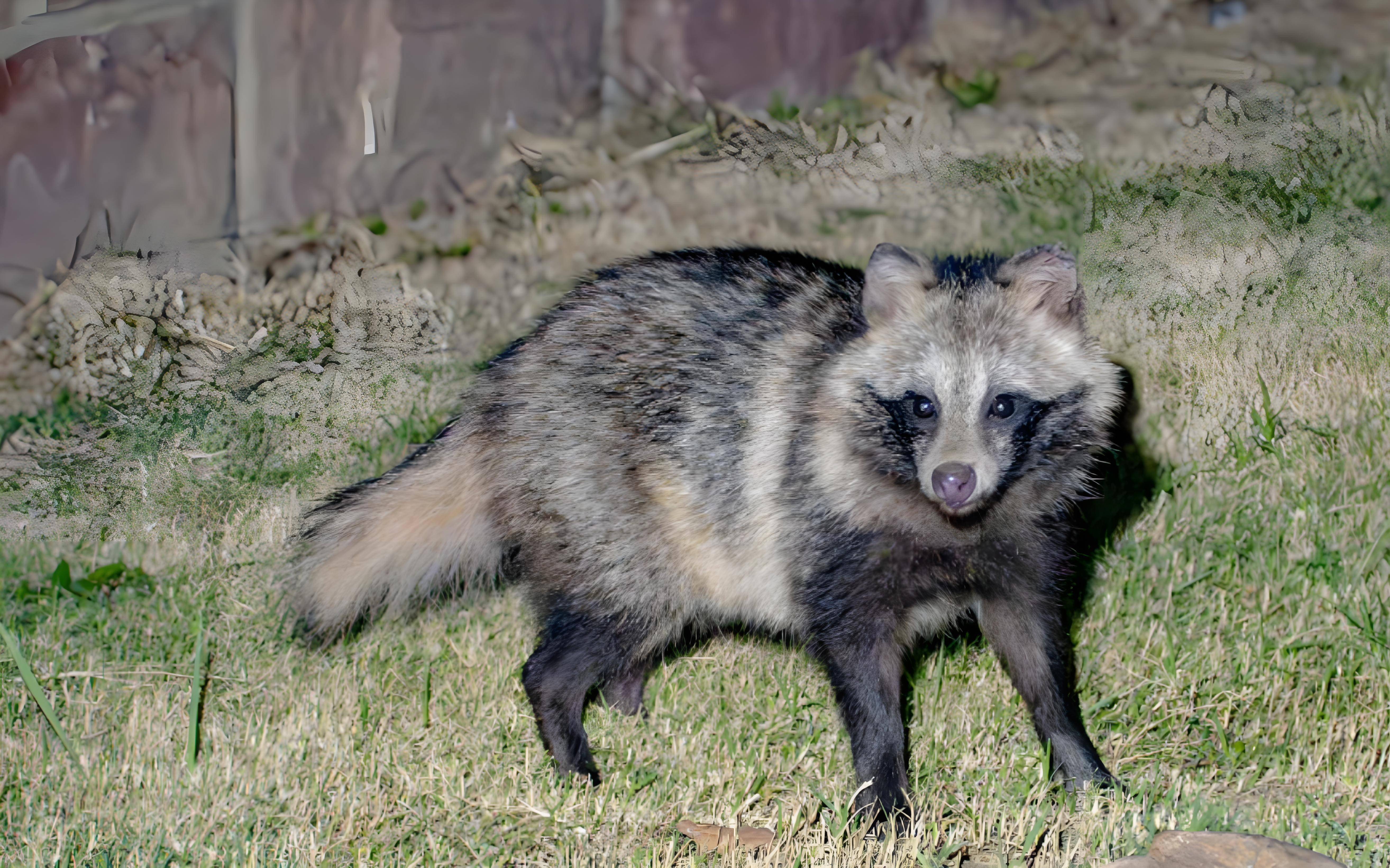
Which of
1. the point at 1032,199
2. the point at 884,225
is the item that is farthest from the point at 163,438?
the point at 1032,199

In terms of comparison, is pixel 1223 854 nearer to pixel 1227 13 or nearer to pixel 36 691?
pixel 36 691

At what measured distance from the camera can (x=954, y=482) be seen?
122 inches

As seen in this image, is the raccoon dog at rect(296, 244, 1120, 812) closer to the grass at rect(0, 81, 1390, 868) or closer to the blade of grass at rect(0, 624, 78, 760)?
the grass at rect(0, 81, 1390, 868)

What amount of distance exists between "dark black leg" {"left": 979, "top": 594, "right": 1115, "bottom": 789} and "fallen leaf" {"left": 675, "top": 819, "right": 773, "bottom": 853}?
986 mm

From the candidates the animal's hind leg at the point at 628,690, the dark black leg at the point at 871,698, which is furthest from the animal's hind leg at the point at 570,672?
the dark black leg at the point at 871,698

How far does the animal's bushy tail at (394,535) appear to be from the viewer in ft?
13.6

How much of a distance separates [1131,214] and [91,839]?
491 centimetres

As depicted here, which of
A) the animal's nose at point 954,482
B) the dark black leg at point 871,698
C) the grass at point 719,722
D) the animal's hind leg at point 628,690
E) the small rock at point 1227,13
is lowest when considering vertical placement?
the animal's hind leg at point 628,690

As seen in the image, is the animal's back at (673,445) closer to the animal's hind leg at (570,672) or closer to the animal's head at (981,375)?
the animal's hind leg at (570,672)

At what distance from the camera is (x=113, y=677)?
423 cm

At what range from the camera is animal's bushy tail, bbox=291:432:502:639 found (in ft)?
13.6

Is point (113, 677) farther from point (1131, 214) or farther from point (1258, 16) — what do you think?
point (1258, 16)

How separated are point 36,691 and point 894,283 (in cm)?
290

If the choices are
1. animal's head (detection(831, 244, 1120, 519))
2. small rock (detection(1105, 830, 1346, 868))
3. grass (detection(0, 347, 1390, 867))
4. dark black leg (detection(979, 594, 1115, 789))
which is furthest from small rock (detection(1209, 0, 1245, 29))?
small rock (detection(1105, 830, 1346, 868))
